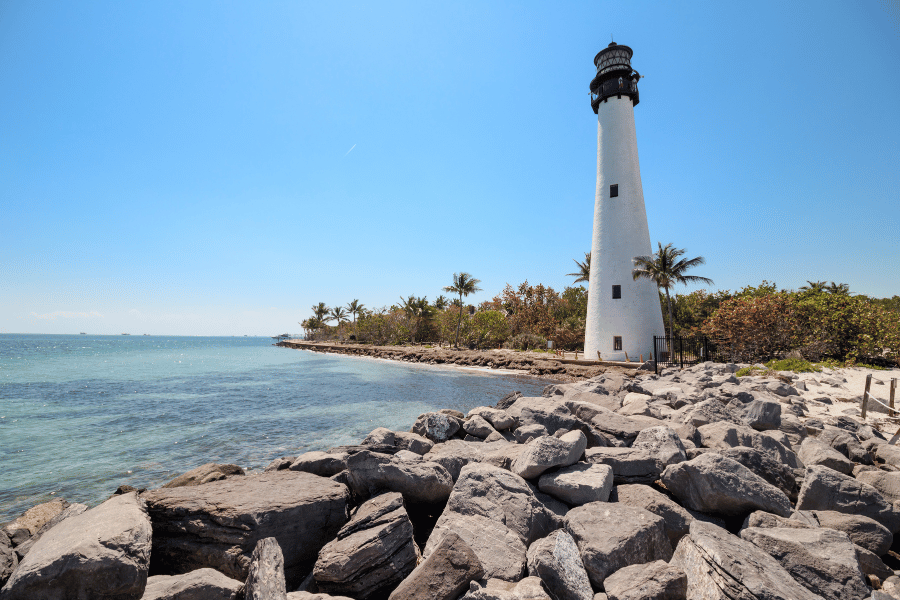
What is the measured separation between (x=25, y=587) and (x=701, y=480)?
6428 mm

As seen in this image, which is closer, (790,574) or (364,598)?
(790,574)

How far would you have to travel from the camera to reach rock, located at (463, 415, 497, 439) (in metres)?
7.82

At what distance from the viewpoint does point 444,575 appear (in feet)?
10.3

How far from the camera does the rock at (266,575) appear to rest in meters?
3.03

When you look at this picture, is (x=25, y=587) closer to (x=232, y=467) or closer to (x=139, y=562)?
(x=139, y=562)

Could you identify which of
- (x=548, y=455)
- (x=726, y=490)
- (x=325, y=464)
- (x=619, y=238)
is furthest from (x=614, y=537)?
(x=619, y=238)

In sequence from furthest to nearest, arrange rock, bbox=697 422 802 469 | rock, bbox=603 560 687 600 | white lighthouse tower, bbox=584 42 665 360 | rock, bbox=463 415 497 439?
white lighthouse tower, bbox=584 42 665 360 < rock, bbox=463 415 497 439 < rock, bbox=697 422 802 469 < rock, bbox=603 560 687 600

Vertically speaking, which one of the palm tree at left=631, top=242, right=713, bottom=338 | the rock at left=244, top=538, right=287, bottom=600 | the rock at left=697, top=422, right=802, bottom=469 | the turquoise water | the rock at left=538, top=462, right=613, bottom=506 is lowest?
the turquoise water

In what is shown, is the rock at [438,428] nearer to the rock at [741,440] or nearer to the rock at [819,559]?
the rock at [741,440]

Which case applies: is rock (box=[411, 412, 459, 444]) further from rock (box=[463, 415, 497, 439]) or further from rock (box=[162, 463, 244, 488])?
rock (box=[162, 463, 244, 488])

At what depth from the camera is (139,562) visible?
3174 millimetres

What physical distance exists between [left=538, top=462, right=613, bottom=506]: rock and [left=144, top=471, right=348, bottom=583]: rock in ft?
8.73

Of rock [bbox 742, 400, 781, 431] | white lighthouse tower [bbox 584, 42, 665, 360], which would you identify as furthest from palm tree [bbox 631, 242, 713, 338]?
rock [bbox 742, 400, 781, 431]

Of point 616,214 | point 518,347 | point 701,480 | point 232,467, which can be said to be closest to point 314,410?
point 232,467
